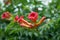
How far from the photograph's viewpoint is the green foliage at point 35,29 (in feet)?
4.79

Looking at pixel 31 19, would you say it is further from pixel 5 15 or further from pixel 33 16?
pixel 5 15

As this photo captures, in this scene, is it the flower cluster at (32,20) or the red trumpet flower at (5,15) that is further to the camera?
the red trumpet flower at (5,15)

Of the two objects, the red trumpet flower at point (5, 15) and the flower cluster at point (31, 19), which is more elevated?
the red trumpet flower at point (5, 15)

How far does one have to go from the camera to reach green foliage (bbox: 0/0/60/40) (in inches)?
57.4

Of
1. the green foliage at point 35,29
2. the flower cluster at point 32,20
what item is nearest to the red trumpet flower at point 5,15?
the green foliage at point 35,29

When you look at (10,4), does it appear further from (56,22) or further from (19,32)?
(56,22)

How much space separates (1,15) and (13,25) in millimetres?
194

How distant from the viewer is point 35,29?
4.78 feet

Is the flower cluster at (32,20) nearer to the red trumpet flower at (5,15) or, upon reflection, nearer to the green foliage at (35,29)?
the green foliage at (35,29)

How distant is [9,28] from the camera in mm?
1499

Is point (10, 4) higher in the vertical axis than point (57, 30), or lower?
higher

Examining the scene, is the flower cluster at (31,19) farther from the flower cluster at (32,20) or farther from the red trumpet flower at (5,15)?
the red trumpet flower at (5,15)

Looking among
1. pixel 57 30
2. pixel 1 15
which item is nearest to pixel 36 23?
pixel 57 30

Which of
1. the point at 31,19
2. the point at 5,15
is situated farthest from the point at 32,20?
the point at 5,15
